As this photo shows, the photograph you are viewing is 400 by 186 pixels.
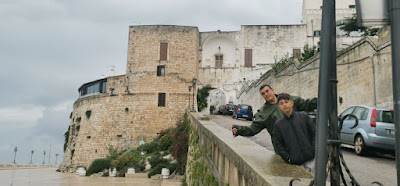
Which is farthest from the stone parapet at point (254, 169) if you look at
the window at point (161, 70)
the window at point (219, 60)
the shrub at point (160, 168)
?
the window at point (219, 60)

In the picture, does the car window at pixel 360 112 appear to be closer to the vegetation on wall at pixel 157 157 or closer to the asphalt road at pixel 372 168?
the asphalt road at pixel 372 168

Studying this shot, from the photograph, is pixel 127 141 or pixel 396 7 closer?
pixel 396 7

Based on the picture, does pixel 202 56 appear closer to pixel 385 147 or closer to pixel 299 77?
pixel 299 77

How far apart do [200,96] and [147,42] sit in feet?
24.4

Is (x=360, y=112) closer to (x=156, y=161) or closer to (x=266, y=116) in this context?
(x=266, y=116)

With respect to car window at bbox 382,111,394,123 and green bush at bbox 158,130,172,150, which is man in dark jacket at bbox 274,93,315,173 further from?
green bush at bbox 158,130,172,150

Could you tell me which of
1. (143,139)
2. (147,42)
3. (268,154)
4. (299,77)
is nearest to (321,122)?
(268,154)

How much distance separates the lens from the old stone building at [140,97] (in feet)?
96.9

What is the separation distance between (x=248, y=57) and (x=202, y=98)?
269 inches

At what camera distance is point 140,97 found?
3030 cm

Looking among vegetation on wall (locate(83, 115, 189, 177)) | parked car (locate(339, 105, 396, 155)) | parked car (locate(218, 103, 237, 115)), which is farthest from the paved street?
parked car (locate(218, 103, 237, 115))

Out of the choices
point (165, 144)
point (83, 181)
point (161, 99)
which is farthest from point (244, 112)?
point (83, 181)

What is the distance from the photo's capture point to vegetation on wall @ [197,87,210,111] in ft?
107

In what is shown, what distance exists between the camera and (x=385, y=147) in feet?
25.9
